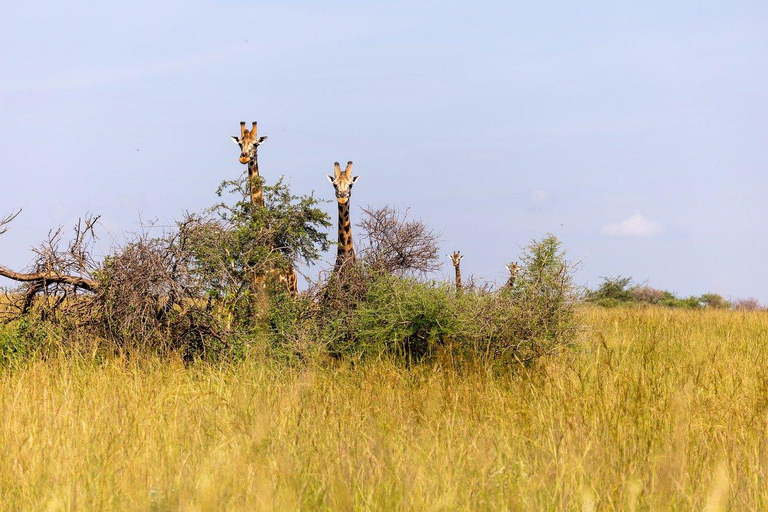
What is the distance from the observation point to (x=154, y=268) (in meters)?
8.52

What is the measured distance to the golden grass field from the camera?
3555mm

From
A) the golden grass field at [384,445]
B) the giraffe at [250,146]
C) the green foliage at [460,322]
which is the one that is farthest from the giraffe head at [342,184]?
the golden grass field at [384,445]

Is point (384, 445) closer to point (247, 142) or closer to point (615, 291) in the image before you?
Result: point (247, 142)

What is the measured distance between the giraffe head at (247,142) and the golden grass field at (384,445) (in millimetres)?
6976

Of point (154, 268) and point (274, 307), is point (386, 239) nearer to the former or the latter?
point (274, 307)

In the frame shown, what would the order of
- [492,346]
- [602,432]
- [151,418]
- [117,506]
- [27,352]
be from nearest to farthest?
1. [117,506]
2. [602,432]
3. [151,418]
4. [492,346]
5. [27,352]

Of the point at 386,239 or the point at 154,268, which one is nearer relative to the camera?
the point at 154,268

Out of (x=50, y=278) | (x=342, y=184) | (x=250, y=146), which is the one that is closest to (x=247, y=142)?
(x=250, y=146)

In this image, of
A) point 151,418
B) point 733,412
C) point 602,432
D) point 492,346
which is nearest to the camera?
point 602,432

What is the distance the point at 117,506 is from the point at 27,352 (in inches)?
231

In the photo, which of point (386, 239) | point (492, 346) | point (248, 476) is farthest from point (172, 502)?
point (386, 239)

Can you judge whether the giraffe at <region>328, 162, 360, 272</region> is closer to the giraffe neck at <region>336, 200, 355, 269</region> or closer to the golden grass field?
the giraffe neck at <region>336, 200, 355, 269</region>

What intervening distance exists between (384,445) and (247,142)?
400 inches

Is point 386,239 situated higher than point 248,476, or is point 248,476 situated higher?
point 386,239
